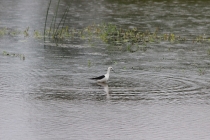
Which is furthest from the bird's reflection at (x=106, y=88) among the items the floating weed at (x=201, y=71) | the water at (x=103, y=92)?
the floating weed at (x=201, y=71)

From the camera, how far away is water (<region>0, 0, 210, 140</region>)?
51.2ft

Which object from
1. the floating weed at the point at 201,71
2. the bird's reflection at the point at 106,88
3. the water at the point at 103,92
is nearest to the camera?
the water at the point at 103,92

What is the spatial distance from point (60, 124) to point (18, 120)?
3.95 ft

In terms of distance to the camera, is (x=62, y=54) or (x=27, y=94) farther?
(x=62, y=54)

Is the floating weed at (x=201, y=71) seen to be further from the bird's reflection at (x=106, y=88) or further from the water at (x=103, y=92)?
the bird's reflection at (x=106, y=88)

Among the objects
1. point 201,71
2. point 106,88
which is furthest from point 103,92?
point 201,71

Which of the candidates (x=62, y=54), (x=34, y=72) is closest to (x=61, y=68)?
(x=34, y=72)

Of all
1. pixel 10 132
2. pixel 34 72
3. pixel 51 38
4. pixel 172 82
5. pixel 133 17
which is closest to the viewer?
pixel 10 132

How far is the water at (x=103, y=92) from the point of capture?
15.6 metres

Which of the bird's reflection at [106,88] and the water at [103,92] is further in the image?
the bird's reflection at [106,88]

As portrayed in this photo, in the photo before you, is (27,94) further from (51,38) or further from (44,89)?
(51,38)

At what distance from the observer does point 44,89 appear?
20.2 metres

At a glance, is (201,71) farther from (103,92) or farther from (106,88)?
(103,92)

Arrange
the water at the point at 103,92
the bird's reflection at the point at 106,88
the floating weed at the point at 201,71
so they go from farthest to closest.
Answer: the floating weed at the point at 201,71, the bird's reflection at the point at 106,88, the water at the point at 103,92
